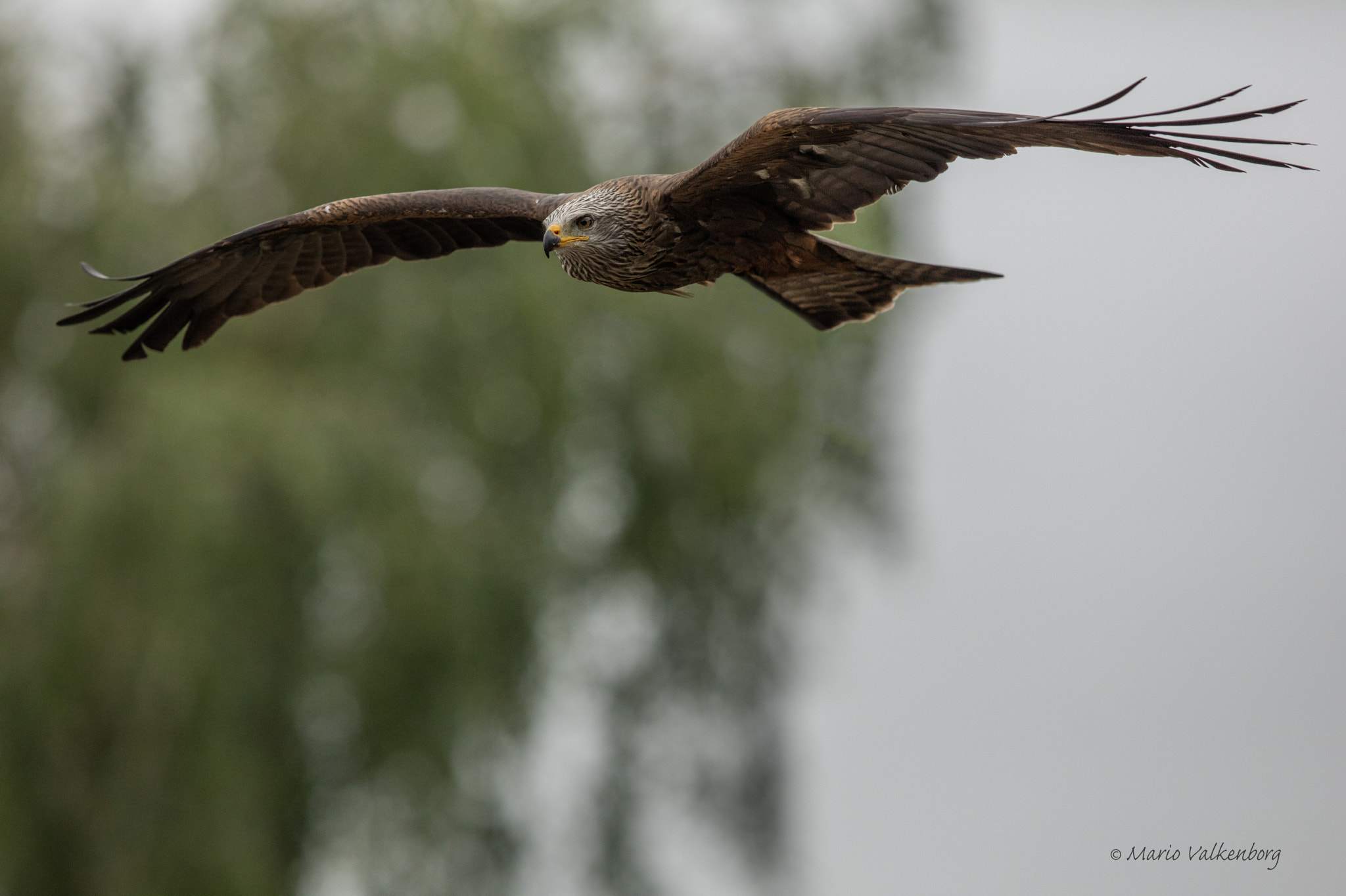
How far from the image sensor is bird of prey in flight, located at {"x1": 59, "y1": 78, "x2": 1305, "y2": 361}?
4.54 meters

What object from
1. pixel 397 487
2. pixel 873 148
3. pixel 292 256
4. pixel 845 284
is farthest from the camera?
pixel 397 487

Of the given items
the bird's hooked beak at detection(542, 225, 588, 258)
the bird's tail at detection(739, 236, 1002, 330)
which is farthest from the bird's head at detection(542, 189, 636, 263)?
the bird's tail at detection(739, 236, 1002, 330)

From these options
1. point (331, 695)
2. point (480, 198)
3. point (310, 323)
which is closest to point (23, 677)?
point (331, 695)

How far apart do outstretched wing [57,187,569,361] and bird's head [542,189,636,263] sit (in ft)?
2.72

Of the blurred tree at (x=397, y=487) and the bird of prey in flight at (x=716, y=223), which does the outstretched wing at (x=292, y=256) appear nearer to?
the bird of prey in flight at (x=716, y=223)

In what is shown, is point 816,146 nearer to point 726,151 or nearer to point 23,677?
point 726,151

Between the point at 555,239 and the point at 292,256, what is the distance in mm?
1807

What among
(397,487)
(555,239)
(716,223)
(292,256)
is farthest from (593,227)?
(397,487)

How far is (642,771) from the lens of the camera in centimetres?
1459

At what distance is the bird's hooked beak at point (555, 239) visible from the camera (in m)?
5.19

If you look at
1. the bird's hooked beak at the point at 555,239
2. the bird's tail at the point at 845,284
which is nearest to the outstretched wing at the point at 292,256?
the bird's hooked beak at the point at 555,239

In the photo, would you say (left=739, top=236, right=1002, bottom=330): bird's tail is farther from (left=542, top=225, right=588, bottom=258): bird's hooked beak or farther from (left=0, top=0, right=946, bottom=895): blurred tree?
(left=0, top=0, right=946, bottom=895): blurred tree

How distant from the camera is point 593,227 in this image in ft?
16.9

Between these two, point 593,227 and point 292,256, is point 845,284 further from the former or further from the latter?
point 292,256
